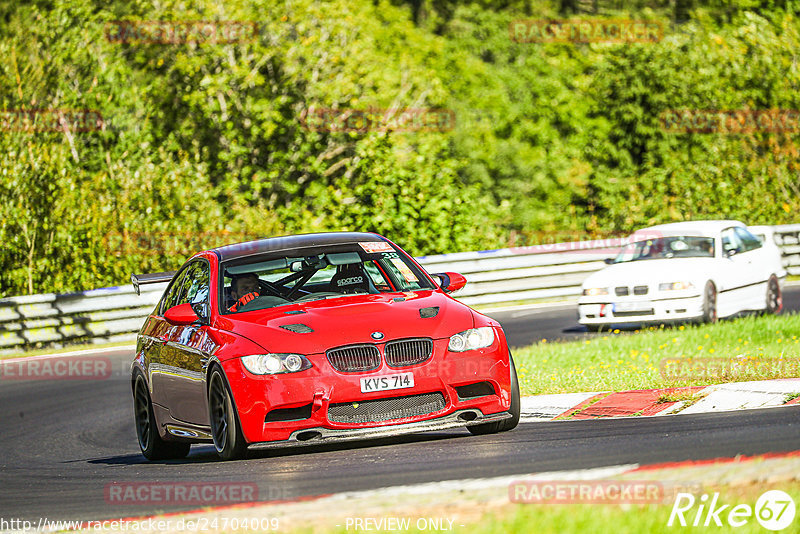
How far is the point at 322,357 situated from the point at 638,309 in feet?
31.4

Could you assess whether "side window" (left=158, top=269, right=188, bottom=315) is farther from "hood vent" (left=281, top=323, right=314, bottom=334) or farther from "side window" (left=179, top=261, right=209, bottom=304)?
"hood vent" (left=281, top=323, right=314, bottom=334)

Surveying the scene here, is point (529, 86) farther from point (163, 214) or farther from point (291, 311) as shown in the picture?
point (291, 311)

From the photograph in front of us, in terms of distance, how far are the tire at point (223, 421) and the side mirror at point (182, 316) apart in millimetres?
596

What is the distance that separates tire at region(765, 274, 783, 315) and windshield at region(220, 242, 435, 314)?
9776 millimetres

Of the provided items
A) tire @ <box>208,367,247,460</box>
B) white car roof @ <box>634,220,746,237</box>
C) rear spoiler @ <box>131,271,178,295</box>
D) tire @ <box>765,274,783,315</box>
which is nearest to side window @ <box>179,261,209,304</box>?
rear spoiler @ <box>131,271,178,295</box>

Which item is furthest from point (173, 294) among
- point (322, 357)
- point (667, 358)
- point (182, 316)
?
point (667, 358)

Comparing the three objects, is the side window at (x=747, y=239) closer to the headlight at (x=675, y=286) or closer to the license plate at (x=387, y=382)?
the headlight at (x=675, y=286)


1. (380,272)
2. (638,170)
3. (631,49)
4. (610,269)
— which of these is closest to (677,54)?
(631,49)

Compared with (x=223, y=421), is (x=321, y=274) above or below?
above

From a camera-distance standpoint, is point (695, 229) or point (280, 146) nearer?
point (695, 229)

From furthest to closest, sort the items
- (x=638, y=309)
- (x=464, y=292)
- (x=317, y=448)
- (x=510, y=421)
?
1. (x=464, y=292)
2. (x=638, y=309)
3. (x=317, y=448)
4. (x=510, y=421)

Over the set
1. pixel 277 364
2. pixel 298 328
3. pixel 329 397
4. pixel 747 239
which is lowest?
pixel 747 239

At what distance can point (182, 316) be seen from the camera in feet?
29.1

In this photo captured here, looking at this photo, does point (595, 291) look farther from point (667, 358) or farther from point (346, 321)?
point (346, 321)
